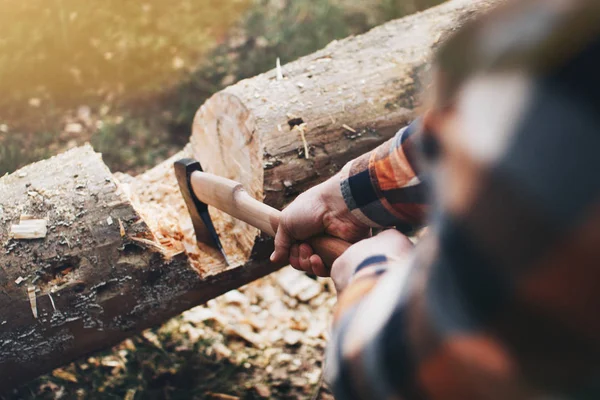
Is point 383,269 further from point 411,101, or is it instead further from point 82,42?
point 82,42

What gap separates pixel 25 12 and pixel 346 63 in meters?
2.83

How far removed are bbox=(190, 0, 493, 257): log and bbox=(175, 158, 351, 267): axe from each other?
0.17 metres

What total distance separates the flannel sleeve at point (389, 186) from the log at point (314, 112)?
28.2 inches

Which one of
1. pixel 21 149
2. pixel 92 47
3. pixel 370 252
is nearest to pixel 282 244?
pixel 370 252

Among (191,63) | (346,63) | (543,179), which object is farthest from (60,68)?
(543,179)

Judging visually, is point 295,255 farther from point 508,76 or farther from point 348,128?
point 508,76

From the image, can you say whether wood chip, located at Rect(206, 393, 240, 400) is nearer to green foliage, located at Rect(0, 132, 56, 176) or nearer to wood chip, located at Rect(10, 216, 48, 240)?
wood chip, located at Rect(10, 216, 48, 240)

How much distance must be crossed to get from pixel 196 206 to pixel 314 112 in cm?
61

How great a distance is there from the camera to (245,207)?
73.6 inches

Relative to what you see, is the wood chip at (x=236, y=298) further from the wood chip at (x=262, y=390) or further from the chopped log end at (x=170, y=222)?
the chopped log end at (x=170, y=222)

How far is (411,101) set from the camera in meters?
2.30

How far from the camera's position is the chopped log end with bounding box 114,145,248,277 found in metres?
2.06

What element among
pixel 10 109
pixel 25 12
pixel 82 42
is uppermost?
pixel 25 12

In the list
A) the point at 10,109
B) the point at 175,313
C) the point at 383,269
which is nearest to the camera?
the point at 383,269
